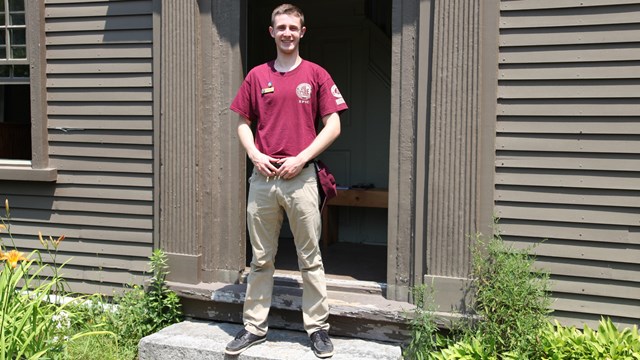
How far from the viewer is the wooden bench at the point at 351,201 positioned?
19.1 ft

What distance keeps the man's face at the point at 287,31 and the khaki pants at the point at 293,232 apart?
28.2 inches

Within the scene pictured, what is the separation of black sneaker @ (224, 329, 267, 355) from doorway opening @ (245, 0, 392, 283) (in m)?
2.60

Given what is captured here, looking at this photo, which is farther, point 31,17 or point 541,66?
point 31,17

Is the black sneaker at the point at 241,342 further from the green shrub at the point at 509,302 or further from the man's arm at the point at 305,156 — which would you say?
the green shrub at the point at 509,302

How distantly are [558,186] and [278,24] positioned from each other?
200 centimetres

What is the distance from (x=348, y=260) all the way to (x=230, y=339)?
1.79m

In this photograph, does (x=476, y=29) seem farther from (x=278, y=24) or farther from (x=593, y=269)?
(x=593, y=269)

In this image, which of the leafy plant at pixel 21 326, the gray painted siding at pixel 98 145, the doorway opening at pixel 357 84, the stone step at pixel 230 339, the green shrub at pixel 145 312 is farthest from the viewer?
the doorway opening at pixel 357 84

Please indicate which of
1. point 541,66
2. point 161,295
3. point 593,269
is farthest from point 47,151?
point 593,269

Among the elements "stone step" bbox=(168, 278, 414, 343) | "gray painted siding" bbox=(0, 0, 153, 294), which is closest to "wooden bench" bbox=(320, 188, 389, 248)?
"stone step" bbox=(168, 278, 414, 343)

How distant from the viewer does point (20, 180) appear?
4.77 metres

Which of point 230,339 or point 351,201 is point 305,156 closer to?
point 230,339

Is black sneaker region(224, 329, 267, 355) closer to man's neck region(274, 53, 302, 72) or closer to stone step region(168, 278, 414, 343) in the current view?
stone step region(168, 278, 414, 343)

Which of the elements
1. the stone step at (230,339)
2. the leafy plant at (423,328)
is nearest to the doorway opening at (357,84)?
the stone step at (230,339)
